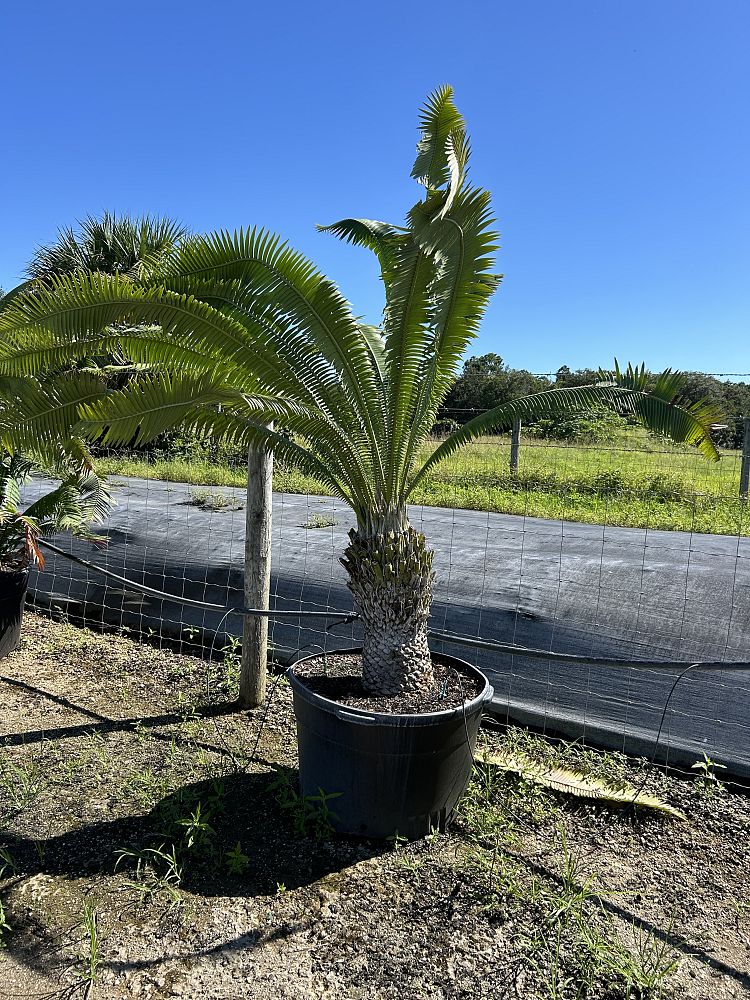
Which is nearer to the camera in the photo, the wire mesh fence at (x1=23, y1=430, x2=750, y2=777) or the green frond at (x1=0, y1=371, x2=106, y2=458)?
the green frond at (x1=0, y1=371, x2=106, y2=458)

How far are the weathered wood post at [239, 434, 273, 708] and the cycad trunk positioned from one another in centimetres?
110

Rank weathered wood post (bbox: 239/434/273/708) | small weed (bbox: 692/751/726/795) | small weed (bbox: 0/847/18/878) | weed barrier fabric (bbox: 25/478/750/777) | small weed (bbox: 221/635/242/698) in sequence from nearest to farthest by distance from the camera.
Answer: small weed (bbox: 0/847/18/878) < small weed (bbox: 692/751/726/795) < weed barrier fabric (bbox: 25/478/750/777) < weathered wood post (bbox: 239/434/273/708) < small weed (bbox: 221/635/242/698)

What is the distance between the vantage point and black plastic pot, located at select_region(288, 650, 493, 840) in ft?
9.44

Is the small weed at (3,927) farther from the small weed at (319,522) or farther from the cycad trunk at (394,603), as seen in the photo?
the small weed at (319,522)

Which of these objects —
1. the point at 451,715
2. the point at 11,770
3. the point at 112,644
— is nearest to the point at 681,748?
the point at 451,715

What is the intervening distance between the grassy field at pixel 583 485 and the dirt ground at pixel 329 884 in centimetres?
401

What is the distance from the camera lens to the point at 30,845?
9.41ft

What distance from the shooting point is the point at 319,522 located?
632 cm

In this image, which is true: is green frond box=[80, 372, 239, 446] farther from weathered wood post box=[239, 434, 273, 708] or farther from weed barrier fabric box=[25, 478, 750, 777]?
weed barrier fabric box=[25, 478, 750, 777]

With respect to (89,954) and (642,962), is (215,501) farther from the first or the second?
(642,962)

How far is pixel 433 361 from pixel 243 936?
235cm

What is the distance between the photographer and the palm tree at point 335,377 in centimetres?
290

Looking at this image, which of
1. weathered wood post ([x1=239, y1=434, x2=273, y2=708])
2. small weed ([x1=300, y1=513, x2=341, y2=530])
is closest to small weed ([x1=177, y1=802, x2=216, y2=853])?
weathered wood post ([x1=239, y1=434, x2=273, y2=708])

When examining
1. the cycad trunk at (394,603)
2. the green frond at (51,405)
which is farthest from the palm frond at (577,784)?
the green frond at (51,405)
